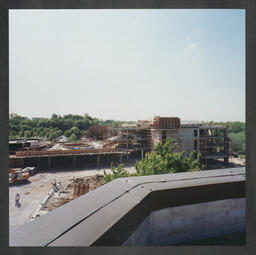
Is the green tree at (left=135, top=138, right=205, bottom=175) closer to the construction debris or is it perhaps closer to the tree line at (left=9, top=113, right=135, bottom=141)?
the construction debris

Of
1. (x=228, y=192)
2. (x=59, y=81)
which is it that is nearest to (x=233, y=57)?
(x=228, y=192)

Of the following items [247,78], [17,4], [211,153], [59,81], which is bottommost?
[211,153]

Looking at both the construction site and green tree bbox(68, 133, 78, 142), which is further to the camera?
green tree bbox(68, 133, 78, 142)

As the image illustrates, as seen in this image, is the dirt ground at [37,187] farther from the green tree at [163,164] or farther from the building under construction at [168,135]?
the building under construction at [168,135]

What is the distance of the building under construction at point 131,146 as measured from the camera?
8297mm

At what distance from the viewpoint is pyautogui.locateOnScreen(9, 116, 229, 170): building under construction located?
8297 millimetres

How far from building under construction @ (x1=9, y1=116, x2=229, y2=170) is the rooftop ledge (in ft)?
24.1

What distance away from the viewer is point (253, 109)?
3.31 ft

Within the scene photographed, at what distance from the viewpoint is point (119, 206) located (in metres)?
0.92

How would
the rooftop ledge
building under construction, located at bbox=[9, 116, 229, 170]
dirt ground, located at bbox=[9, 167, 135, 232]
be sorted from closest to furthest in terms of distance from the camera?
the rooftop ledge → dirt ground, located at bbox=[9, 167, 135, 232] → building under construction, located at bbox=[9, 116, 229, 170]

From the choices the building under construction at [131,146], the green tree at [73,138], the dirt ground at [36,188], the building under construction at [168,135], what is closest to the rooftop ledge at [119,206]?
the green tree at [73,138]

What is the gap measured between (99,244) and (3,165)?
0.66 meters

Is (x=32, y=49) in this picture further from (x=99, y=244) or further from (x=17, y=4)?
(x=99, y=244)

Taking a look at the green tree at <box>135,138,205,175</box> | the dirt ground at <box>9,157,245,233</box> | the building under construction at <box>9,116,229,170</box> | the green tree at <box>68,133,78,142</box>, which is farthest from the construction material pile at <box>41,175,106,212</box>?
the green tree at <box>135,138,205,175</box>
